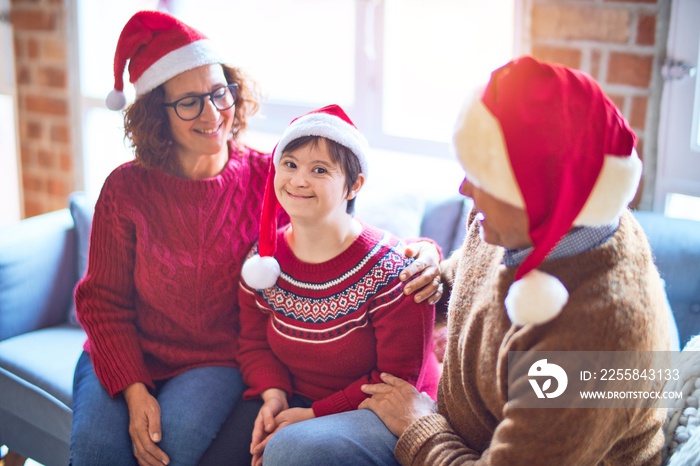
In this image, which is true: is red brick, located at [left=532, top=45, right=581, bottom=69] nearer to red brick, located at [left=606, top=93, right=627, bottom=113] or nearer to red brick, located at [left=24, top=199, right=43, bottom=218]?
red brick, located at [left=606, top=93, right=627, bottom=113]

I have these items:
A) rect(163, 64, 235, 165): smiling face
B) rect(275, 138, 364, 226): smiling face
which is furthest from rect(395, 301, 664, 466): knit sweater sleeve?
rect(163, 64, 235, 165): smiling face

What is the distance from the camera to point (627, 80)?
1968 mm

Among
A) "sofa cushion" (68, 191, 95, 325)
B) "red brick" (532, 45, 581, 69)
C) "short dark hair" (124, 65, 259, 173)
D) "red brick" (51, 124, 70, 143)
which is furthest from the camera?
"red brick" (51, 124, 70, 143)

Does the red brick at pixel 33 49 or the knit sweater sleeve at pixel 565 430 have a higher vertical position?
the red brick at pixel 33 49

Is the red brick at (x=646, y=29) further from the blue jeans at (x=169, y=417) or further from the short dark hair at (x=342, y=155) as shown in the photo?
the blue jeans at (x=169, y=417)

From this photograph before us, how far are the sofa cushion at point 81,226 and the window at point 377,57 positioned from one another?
69 cm

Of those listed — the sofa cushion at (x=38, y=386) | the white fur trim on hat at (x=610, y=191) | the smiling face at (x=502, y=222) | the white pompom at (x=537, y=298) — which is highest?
the white fur trim on hat at (x=610, y=191)

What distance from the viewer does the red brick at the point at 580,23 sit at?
194 centimetres

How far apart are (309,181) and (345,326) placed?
31 cm

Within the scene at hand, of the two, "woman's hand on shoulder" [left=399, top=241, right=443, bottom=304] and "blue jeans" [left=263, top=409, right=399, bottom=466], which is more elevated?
"woman's hand on shoulder" [left=399, top=241, right=443, bottom=304]

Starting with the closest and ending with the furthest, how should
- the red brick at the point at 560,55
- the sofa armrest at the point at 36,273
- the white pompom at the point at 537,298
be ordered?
the white pompom at the point at 537,298
the red brick at the point at 560,55
the sofa armrest at the point at 36,273

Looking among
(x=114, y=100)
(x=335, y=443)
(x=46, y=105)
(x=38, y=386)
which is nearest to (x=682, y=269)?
(x=335, y=443)

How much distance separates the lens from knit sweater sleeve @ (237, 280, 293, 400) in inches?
64.7

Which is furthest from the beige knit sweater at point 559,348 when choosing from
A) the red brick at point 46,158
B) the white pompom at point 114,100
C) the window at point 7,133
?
the window at point 7,133
